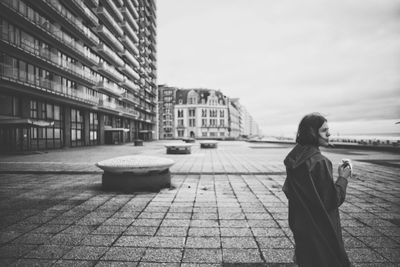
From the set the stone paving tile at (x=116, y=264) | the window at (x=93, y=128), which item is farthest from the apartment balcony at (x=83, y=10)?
the stone paving tile at (x=116, y=264)

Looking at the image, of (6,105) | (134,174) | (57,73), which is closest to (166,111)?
(57,73)

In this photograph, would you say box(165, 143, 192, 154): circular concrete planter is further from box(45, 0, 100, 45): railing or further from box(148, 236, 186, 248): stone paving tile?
box(45, 0, 100, 45): railing

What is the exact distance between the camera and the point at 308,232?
6.16 ft

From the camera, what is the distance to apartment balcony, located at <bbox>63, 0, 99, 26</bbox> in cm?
2660

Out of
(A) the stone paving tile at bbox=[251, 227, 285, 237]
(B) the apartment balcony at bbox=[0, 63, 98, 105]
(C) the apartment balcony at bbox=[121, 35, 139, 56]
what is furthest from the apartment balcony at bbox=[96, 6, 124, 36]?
(A) the stone paving tile at bbox=[251, 227, 285, 237]

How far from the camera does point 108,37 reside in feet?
120

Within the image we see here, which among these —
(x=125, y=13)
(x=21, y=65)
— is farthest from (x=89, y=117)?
(x=125, y=13)

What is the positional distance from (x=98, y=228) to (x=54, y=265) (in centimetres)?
99

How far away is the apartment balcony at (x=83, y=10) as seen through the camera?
26597 mm

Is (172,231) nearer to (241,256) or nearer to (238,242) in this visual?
(238,242)

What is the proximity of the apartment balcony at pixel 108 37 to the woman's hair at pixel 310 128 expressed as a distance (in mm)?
38178

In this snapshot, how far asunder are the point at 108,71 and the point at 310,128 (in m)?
39.0

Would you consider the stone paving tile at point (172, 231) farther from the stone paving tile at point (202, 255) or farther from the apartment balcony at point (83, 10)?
the apartment balcony at point (83, 10)

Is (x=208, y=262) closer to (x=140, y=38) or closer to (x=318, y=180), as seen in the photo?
(x=318, y=180)
